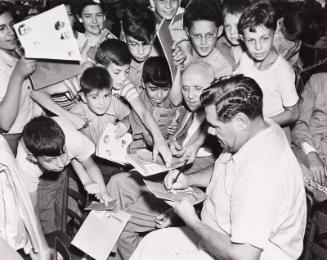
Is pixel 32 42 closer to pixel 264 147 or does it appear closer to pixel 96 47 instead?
pixel 96 47

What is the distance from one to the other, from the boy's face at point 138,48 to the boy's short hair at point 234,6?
2.07 feet

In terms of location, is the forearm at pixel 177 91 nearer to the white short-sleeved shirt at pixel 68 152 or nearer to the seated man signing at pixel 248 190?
the white short-sleeved shirt at pixel 68 152

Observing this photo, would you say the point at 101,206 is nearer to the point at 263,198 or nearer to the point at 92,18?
the point at 263,198

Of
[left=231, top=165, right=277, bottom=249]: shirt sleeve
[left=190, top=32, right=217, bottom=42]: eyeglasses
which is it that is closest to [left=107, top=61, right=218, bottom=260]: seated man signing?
[left=190, top=32, right=217, bottom=42]: eyeglasses

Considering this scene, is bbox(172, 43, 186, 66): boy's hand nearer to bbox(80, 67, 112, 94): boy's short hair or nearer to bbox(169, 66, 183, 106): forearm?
bbox(169, 66, 183, 106): forearm

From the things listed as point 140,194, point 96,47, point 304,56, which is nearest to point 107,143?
point 140,194

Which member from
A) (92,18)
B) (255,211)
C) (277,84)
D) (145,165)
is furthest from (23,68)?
(255,211)

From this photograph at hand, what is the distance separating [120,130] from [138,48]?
68cm

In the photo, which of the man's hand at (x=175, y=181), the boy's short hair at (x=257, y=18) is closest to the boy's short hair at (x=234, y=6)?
the boy's short hair at (x=257, y=18)

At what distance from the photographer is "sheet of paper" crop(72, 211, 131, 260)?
258cm

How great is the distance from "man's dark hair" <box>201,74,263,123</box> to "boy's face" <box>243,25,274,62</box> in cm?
92

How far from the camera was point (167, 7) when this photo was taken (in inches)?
134

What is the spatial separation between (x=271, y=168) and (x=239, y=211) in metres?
0.24

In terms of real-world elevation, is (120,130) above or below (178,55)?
below
